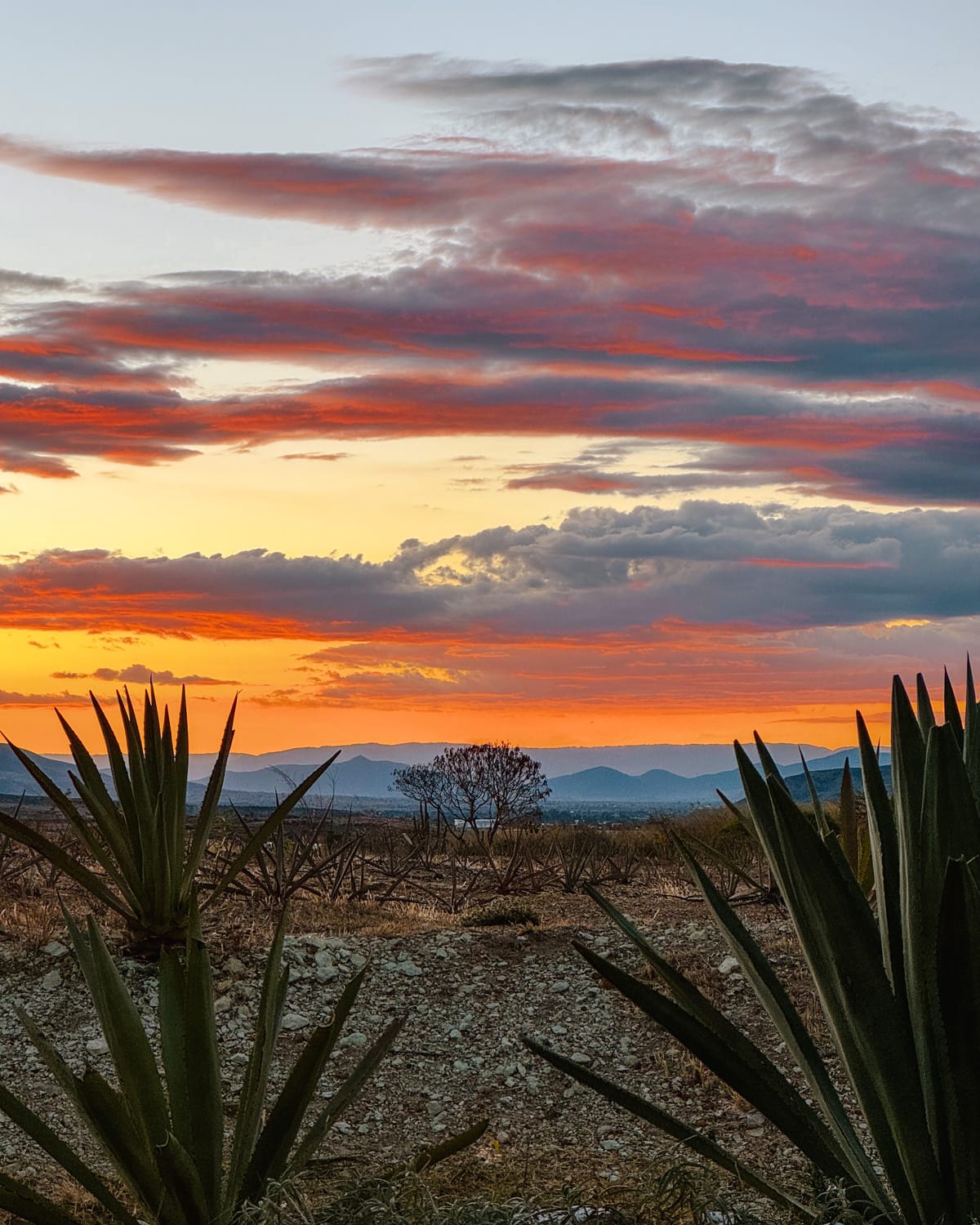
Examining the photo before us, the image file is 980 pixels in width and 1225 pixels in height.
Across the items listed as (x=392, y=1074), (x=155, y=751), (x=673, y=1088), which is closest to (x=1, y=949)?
(x=155, y=751)

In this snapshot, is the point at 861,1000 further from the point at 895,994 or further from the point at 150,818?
the point at 150,818

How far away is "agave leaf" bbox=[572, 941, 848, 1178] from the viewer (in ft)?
7.52

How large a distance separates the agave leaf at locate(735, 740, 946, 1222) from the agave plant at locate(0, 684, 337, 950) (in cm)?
456

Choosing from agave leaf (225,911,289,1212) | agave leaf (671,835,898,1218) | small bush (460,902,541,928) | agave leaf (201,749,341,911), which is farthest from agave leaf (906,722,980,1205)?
small bush (460,902,541,928)

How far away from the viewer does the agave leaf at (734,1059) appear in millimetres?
2291

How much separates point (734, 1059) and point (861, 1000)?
334mm

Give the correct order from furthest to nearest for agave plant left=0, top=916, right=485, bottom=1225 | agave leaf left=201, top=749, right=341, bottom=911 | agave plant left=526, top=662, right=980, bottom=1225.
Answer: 1. agave leaf left=201, top=749, right=341, bottom=911
2. agave plant left=0, top=916, right=485, bottom=1225
3. agave plant left=526, top=662, right=980, bottom=1225

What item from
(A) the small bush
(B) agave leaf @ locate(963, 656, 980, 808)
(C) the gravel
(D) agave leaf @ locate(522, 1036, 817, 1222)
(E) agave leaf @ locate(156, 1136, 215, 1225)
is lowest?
(C) the gravel

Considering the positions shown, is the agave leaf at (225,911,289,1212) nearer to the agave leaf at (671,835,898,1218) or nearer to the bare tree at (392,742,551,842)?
the agave leaf at (671,835,898,1218)

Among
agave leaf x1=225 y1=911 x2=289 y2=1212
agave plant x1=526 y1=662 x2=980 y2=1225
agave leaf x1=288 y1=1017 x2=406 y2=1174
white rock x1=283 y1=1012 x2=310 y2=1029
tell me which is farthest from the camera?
white rock x1=283 y1=1012 x2=310 y2=1029

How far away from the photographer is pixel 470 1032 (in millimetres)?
6953

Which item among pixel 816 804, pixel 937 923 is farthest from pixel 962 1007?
pixel 816 804

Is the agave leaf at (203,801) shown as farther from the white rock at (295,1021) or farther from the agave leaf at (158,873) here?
the white rock at (295,1021)

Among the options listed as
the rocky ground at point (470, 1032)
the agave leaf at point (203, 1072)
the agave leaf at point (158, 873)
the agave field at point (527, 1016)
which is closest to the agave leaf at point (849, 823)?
the agave field at point (527, 1016)
